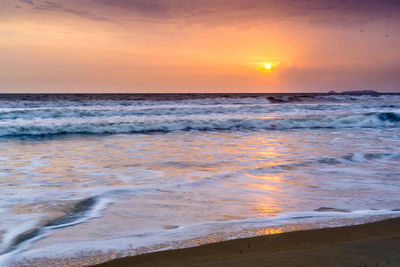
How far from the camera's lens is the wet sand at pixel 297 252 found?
2.18 metres

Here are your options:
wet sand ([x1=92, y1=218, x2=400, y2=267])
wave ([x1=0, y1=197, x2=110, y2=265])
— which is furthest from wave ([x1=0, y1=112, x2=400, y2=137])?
wet sand ([x1=92, y1=218, x2=400, y2=267])

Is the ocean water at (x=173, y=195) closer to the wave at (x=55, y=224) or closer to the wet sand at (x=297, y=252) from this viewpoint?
the wave at (x=55, y=224)

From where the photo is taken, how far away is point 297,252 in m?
2.34

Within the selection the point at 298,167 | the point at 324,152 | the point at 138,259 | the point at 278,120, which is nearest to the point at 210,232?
the point at 138,259

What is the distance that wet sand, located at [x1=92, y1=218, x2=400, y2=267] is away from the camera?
7.14 feet

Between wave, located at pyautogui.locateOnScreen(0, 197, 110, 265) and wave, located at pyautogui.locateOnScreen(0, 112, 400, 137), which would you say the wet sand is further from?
wave, located at pyautogui.locateOnScreen(0, 112, 400, 137)

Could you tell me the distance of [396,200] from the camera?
12.8ft

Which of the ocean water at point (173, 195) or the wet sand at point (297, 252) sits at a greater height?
the wet sand at point (297, 252)

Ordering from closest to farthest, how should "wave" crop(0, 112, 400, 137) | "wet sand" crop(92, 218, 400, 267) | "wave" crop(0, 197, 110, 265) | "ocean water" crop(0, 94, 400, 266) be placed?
"wet sand" crop(92, 218, 400, 267)
"wave" crop(0, 197, 110, 265)
"ocean water" crop(0, 94, 400, 266)
"wave" crop(0, 112, 400, 137)

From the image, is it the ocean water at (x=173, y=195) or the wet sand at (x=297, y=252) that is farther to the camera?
the ocean water at (x=173, y=195)

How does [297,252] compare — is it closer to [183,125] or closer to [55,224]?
[55,224]

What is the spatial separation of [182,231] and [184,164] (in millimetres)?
3460

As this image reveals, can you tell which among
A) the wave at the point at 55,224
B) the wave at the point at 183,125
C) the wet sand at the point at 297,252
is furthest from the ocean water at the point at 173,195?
the wave at the point at 183,125

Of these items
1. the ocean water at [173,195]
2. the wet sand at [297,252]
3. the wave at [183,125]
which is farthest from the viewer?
the wave at [183,125]
